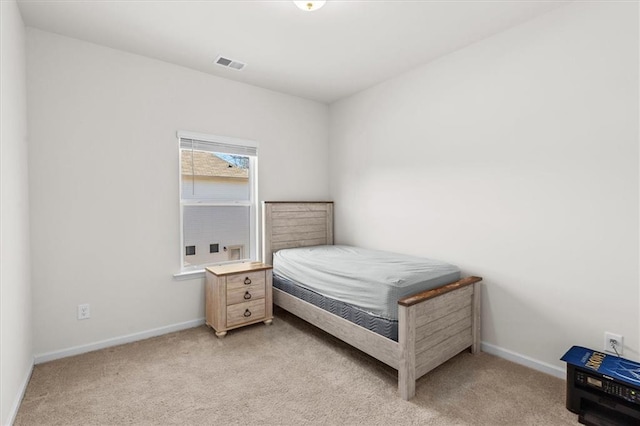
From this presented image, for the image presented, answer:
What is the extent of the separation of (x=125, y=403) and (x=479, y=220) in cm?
278

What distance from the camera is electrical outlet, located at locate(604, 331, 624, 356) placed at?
192cm

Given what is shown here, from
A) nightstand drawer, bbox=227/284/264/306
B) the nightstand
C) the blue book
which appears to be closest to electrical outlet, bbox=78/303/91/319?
the nightstand

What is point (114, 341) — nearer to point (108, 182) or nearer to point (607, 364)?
point (108, 182)

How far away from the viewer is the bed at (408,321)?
194 cm

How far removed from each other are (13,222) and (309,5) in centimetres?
223

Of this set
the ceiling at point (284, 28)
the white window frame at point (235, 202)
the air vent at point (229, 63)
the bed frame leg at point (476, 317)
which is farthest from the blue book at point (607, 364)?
the air vent at point (229, 63)

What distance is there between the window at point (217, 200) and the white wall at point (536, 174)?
1.63m

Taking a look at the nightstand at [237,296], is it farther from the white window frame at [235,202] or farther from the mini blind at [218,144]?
the mini blind at [218,144]

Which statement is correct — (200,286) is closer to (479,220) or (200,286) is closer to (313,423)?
(313,423)

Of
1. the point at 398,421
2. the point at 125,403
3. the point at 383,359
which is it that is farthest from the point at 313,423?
the point at 125,403

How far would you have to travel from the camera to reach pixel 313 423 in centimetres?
172

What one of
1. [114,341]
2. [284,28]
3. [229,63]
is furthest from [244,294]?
[284,28]

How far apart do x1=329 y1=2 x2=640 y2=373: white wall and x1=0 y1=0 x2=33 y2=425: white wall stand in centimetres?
293

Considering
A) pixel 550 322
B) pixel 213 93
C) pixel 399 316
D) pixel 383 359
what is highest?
pixel 213 93
